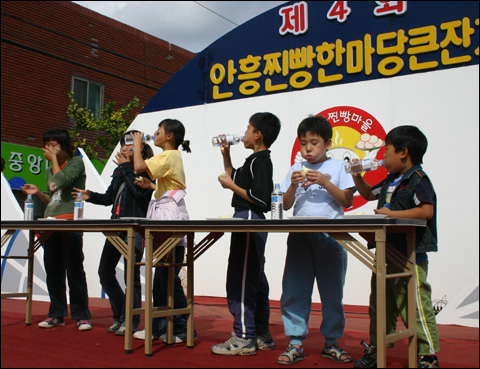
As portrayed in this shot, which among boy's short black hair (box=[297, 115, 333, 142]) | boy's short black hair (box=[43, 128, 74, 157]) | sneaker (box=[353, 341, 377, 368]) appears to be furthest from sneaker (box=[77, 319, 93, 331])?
boy's short black hair (box=[297, 115, 333, 142])

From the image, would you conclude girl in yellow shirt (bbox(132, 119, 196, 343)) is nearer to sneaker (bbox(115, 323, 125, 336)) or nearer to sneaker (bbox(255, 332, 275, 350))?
sneaker (bbox(115, 323, 125, 336))

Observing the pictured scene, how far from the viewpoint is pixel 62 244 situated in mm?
4555

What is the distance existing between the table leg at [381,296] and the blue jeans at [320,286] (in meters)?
→ 0.45

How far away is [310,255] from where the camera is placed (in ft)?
10.7

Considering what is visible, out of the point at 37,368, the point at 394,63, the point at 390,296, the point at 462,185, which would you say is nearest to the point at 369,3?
the point at 394,63

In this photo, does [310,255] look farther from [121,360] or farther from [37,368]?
[37,368]

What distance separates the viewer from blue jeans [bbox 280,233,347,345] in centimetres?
320

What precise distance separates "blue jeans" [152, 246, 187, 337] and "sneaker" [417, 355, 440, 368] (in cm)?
157

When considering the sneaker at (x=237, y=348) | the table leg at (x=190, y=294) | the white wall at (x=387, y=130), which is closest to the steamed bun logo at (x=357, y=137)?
the white wall at (x=387, y=130)

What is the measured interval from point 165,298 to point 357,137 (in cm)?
307

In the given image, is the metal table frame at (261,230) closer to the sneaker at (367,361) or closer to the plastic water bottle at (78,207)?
the sneaker at (367,361)

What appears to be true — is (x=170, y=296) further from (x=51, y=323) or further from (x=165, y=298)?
(x=51, y=323)

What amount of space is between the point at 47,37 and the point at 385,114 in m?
9.30

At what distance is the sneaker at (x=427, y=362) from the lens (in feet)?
9.89
